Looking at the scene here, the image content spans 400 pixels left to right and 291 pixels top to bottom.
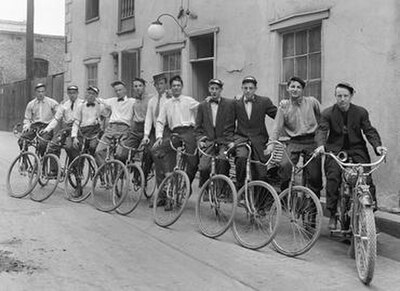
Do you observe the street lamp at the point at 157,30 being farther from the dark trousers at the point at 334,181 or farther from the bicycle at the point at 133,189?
the dark trousers at the point at 334,181

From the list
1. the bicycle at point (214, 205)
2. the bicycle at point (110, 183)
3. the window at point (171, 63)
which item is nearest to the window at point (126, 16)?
the window at point (171, 63)

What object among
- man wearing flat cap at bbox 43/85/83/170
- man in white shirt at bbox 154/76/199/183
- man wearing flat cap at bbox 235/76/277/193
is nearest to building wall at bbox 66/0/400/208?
man wearing flat cap at bbox 235/76/277/193

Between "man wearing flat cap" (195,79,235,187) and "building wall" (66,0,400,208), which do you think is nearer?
"man wearing flat cap" (195,79,235,187)

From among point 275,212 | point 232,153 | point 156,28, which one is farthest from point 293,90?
point 156,28

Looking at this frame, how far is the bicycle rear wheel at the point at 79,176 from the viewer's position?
356 inches

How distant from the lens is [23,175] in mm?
9719

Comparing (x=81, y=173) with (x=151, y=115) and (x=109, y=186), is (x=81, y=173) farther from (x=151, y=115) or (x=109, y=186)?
(x=151, y=115)

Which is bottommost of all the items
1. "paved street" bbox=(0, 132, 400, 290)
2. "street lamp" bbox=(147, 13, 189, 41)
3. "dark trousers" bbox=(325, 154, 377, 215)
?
"paved street" bbox=(0, 132, 400, 290)

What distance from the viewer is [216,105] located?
7730 mm

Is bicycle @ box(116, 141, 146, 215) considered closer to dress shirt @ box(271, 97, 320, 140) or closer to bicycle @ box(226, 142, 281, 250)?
bicycle @ box(226, 142, 281, 250)

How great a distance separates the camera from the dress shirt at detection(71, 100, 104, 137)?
962cm

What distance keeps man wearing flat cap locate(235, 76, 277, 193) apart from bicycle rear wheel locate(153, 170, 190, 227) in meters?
0.87

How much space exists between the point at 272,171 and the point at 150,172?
2258 millimetres

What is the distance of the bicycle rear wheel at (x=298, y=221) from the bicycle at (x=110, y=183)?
8.23ft
